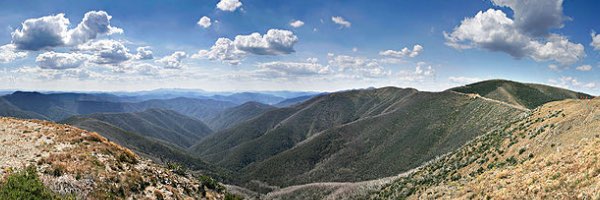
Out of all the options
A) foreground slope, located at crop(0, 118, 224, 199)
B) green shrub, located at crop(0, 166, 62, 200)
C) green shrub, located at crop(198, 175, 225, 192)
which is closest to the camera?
green shrub, located at crop(0, 166, 62, 200)

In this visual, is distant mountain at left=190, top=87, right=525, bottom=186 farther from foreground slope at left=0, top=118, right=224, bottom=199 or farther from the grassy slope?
foreground slope at left=0, top=118, right=224, bottom=199

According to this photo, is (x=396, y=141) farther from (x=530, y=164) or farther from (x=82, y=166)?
(x=82, y=166)

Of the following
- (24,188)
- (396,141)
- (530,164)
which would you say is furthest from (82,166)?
(396,141)

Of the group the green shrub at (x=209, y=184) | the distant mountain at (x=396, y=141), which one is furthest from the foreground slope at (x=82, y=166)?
the distant mountain at (x=396, y=141)

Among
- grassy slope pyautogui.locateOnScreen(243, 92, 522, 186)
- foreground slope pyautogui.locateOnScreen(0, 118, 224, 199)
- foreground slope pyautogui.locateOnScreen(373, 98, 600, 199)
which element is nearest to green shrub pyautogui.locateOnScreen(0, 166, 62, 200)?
foreground slope pyautogui.locateOnScreen(0, 118, 224, 199)

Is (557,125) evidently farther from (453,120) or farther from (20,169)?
(453,120)
